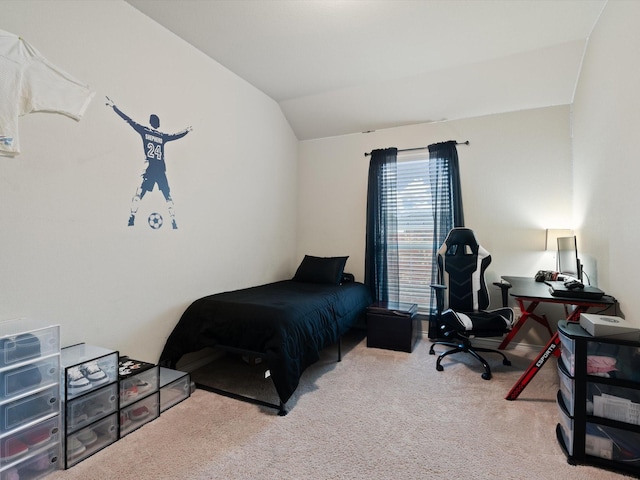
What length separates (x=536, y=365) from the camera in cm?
224

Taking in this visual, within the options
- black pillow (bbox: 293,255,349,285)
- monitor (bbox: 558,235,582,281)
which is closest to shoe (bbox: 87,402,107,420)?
black pillow (bbox: 293,255,349,285)

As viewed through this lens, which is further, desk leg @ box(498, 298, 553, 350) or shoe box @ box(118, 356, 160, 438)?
desk leg @ box(498, 298, 553, 350)

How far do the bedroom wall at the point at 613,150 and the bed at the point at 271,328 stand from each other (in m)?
2.03

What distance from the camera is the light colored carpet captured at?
1610 millimetres

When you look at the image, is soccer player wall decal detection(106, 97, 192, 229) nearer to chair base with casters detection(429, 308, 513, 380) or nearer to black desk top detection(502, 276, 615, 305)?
chair base with casters detection(429, 308, 513, 380)

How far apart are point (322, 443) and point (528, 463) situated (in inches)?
42.7

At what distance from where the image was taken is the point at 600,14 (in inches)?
93.7

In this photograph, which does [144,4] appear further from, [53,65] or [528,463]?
[528,463]

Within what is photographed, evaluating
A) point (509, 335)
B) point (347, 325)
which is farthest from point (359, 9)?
point (509, 335)

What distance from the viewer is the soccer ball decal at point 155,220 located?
2.46 m

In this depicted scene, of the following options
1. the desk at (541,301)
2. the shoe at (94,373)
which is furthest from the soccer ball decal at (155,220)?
the desk at (541,301)

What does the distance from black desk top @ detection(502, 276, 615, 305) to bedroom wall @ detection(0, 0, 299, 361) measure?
2.60 meters

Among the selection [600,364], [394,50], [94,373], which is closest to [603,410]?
[600,364]

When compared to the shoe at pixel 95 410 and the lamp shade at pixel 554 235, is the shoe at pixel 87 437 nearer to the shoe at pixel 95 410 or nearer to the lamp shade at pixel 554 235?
the shoe at pixel 95 410
